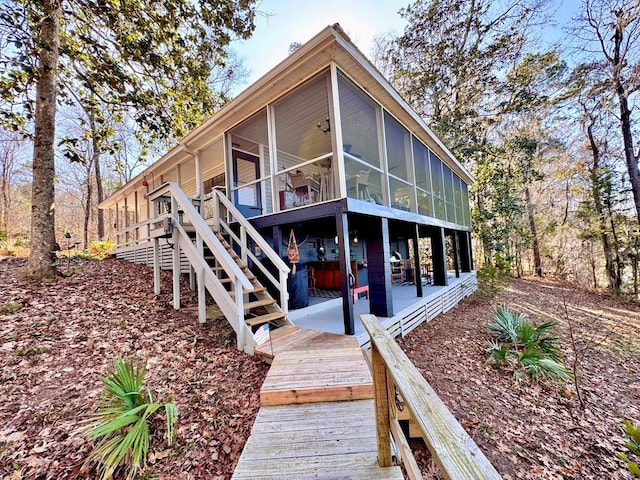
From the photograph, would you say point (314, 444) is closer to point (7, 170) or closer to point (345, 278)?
point (345, 278)

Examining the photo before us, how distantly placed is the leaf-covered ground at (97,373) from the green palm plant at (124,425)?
0.11 meters

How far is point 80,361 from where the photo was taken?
10.2 ft

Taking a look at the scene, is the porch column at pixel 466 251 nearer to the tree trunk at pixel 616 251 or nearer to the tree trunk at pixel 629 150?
the tree trunk at pixel 616 251

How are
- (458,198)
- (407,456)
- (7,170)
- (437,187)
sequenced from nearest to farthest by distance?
(407,456) → (437,187) → (458,198) → (7,170)

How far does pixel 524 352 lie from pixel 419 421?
15.7 feet

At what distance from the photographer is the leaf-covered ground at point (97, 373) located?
6.73 feet

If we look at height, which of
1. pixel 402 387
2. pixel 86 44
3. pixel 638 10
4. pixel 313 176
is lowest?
pixel 402 387

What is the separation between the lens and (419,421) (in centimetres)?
87

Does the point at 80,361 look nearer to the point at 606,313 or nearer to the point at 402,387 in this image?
the point at 402,387

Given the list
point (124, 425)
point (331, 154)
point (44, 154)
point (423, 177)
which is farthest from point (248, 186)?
point (124, 425)

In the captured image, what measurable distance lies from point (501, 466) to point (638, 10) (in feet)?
50.7

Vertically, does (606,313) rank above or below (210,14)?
below

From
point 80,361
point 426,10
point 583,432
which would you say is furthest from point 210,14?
point 426,10

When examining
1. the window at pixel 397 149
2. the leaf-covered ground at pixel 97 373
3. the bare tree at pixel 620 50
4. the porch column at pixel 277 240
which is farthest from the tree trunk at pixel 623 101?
the leaf-covered ground at pixel 97 373
